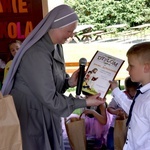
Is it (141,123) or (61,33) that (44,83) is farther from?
(141,123)

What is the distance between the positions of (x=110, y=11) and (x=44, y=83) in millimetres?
11446

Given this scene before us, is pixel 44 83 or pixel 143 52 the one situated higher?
pixel 143 52

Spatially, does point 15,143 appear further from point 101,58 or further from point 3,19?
point 3,19

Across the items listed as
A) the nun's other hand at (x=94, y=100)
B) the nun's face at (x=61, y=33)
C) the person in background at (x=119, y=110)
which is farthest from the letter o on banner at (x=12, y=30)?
the nun's other hand at (x=94, y=100)

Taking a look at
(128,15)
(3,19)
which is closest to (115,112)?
(3,19)

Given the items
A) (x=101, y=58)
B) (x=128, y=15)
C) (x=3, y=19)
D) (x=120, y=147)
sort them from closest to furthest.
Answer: (x=101, y=58) → (x=120, y=147) → (x=3, y=19) → (x=128, y=15)

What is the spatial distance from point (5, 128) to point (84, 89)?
2.29 feet

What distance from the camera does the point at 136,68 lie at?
1.73m

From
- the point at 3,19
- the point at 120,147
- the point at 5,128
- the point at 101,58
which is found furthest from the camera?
the point at 3,19

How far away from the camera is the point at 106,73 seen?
77.7 inches

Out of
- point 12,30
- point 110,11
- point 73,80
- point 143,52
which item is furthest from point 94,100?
point 110,11

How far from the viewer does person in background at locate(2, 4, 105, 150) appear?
6.10 ft

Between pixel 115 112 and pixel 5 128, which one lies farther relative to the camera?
pixel 115 112

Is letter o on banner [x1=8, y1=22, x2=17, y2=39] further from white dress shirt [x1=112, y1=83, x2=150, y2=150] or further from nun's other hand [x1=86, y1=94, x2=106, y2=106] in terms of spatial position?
white dress shirt [x1=112, y1=83, x2=150, y2=150]
